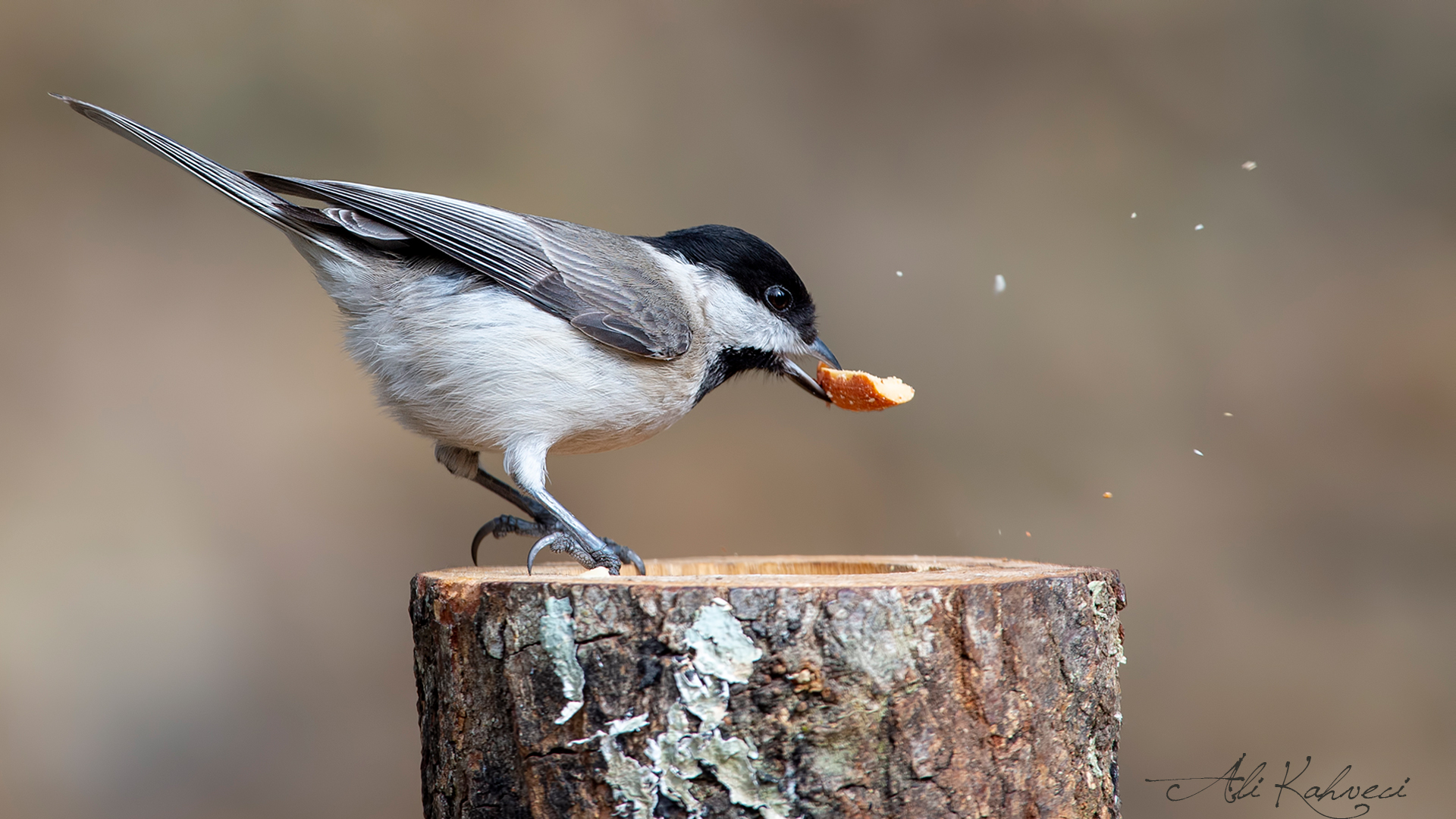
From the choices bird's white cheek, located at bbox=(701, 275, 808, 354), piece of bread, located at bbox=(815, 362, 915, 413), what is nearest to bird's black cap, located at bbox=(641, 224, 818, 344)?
bird's white cheek, located at bbox=(701, 275, 808, 354)

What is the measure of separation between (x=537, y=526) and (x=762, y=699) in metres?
1.20

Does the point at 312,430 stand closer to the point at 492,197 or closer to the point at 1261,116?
the point at 492,197

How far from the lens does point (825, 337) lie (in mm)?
4695

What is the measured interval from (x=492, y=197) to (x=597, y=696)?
3314 millimetres

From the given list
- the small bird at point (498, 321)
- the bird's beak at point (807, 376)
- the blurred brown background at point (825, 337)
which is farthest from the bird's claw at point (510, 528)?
the blurred brown background at point (825, 337)

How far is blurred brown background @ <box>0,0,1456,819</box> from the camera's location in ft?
12.7

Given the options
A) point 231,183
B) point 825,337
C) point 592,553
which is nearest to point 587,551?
point 592,553

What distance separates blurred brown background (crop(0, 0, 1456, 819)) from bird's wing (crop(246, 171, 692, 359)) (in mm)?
2156

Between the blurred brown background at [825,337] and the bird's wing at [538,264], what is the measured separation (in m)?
2.16

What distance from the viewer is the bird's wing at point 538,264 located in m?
2.26

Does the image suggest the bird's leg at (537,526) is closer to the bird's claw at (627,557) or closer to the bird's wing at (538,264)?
the bird's claw at (627,557)

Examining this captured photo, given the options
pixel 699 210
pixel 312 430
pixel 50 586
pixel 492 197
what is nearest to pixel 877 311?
pixel 699 210
